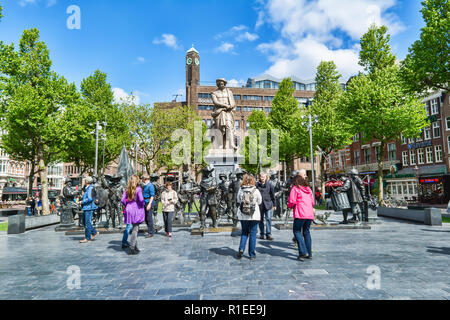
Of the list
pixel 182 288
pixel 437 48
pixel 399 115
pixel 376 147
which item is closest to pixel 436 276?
pixel 182 288

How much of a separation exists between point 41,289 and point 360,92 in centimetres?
2421

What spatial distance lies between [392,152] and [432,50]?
2695 cm

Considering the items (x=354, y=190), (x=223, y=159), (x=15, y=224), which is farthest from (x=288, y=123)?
(x=15, y=224)

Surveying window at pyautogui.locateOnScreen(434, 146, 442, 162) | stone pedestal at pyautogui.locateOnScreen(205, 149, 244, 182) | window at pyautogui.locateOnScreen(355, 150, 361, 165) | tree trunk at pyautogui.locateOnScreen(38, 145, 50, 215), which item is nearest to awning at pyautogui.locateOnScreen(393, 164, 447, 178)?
window at pyautogui.locateOnScreen(434, 146, 442, 162)

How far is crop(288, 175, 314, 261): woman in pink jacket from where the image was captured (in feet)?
19.6

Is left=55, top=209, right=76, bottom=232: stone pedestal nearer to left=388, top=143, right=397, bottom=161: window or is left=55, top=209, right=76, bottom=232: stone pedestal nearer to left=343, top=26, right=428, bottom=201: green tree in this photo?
left=343, top=26, right=428, bottom=201: green tree

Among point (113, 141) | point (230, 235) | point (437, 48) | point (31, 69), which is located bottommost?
point (230, 235)

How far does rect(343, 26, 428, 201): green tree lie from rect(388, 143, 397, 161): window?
16619 mm

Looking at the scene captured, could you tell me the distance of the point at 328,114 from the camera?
1168 inches

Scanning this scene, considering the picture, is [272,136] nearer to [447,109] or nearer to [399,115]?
[399,115]

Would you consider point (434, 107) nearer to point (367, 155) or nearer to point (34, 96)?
point (367, 155)

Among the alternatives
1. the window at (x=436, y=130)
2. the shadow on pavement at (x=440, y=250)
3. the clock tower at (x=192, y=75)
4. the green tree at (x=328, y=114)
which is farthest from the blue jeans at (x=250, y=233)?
the clock tower at (x=192, y=75)

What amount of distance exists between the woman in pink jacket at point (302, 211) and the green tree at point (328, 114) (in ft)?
70.4

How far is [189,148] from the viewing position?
120 feet
